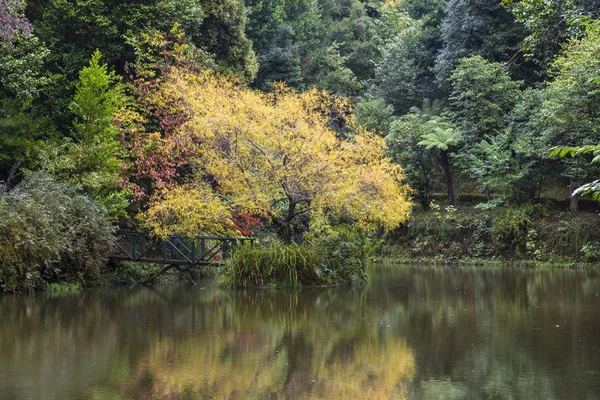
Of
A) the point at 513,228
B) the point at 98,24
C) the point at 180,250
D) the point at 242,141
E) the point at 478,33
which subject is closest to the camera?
the point at 242,141

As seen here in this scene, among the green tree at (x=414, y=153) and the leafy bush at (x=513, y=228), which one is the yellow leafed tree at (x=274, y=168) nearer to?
the leafy bush at (x=513, y=228)

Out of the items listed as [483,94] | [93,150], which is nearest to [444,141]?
[483,94]

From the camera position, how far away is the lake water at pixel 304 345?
7.49 metres

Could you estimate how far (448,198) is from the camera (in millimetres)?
33094

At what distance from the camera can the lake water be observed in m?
7.49

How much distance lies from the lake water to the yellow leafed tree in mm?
2343

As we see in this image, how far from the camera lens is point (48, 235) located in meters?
17.2

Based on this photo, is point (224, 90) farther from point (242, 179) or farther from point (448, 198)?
point (448, 198)

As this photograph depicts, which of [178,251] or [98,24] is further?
[98,24]

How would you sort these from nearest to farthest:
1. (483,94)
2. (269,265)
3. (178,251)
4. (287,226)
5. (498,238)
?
(269,265), (287,226), (178,251), (498,238), (483,94)

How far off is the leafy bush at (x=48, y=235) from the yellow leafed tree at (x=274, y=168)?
1646mm

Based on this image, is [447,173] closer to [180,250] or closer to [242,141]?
[242,141]

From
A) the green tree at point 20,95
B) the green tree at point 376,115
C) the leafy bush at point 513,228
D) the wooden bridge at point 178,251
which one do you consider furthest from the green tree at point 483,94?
the green tree at point 20,95

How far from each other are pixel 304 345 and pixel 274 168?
8.94 metres
